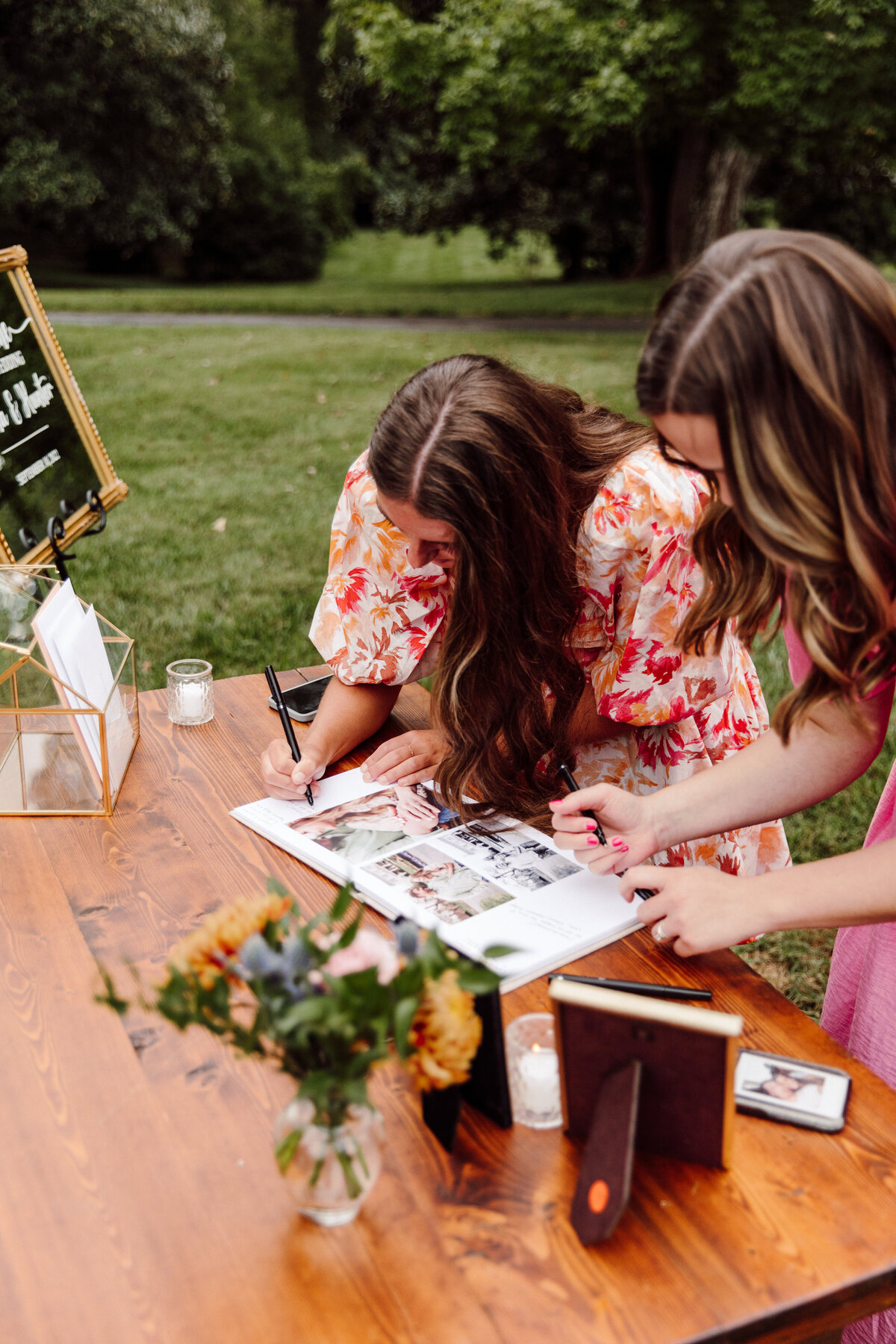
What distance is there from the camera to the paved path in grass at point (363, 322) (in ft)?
37.7

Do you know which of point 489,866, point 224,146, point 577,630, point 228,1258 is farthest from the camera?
point 224,146

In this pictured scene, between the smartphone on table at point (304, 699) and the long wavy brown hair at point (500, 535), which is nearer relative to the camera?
the long wavy brown hair at point (500, 535)

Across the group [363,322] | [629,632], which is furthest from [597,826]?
[363,322]

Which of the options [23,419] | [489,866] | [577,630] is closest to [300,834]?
[489,866]

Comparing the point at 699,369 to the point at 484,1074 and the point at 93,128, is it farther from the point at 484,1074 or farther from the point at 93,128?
the point at 93,128

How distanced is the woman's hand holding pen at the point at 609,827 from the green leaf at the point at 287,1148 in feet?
2.06

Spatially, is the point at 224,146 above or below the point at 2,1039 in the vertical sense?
above

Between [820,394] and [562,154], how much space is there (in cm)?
1649

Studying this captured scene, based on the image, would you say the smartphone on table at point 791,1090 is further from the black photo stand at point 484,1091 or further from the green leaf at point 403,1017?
the green leaf at point 403,1017

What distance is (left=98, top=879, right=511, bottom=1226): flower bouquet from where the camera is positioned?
0.86 meters

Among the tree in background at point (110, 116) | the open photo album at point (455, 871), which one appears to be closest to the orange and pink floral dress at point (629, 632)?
the open photo album at point (455, 871)

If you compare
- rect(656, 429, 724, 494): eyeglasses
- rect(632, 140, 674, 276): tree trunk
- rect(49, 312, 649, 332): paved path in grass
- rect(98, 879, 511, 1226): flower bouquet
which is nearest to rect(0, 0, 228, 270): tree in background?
rect(49, 312, 649, 332): paved path in grass

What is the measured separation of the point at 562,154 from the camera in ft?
51.9

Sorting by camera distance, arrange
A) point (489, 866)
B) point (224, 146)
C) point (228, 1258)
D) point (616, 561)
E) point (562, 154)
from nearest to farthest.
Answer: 1. point (228, 1258)
2. point (489, 866)
3. point (616, 561)
4. point (562, 154)
5. point (224, 146)
